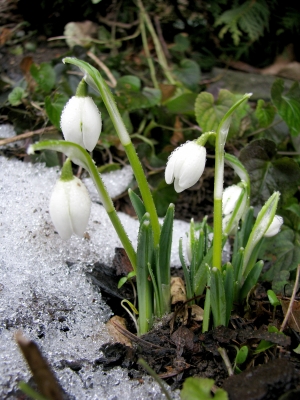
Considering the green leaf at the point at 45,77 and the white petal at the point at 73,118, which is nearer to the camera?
the white petal at the point at 73,118

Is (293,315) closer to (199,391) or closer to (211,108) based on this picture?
(199,391)

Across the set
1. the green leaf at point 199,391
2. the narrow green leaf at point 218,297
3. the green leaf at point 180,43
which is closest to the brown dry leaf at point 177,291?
the narrow green leaf at point 218,297

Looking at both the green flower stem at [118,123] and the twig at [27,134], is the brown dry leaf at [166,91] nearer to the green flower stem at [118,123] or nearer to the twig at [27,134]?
the twig at [27,134]

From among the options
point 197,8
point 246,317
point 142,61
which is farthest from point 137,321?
point 197,8

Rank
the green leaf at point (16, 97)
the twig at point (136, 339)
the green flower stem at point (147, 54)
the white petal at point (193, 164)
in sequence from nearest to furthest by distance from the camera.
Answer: the white petal at point (193, 164), the twig at point (136, 339), the green leaf at point (16, 97), the green flower stem at point (147, 54)

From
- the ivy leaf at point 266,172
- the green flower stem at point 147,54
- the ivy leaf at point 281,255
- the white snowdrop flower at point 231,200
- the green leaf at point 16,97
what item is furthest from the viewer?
the green flower stem at point 147,54

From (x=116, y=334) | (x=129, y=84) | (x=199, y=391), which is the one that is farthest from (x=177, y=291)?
(x=129, y=84)
